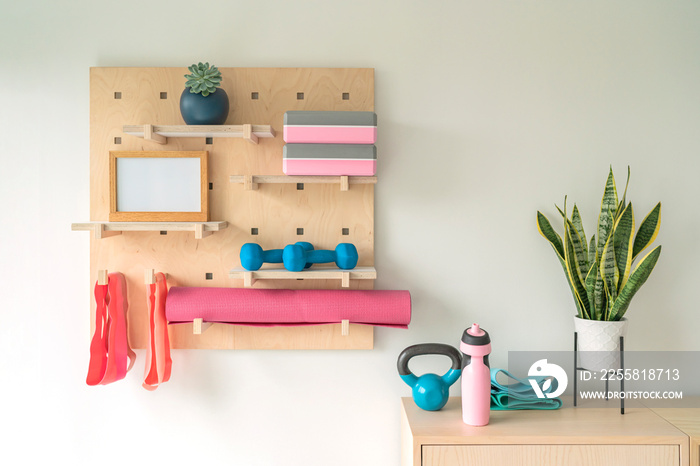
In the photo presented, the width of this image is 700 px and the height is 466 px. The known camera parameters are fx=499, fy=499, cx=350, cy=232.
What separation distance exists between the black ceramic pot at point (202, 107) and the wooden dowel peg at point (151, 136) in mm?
107

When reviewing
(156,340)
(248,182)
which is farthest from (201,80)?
(156,340)

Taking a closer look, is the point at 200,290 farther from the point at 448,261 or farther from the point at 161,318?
the point at 448,261

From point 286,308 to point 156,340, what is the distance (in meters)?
0.44

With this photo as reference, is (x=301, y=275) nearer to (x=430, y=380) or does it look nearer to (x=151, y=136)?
(x=430, y=380)

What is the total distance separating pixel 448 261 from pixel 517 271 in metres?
0.24

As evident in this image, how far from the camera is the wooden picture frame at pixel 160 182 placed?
1.66m

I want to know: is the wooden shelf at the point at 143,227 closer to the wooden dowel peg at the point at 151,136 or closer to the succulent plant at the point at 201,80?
the wooden dowel peg at the point at 151,136

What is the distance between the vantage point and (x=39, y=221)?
5.71 ft

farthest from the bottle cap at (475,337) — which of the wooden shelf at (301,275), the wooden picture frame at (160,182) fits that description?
the wooden picture frame at (160,182)

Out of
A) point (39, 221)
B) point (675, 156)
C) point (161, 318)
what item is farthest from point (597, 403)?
point (39, 221)

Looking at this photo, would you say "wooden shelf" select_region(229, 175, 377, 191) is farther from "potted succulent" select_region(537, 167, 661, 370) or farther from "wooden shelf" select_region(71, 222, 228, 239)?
"potted succulent" select_region(537, 167, 661, 370)

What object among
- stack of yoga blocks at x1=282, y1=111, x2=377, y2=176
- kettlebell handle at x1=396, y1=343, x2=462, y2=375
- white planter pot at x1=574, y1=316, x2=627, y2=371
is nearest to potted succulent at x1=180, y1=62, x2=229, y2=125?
stack of yoga blocks at x1=282, y1=111, x2=377, y2=176

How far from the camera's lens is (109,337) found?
5.34ft

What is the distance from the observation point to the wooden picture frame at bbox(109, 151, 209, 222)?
166 centimetres
